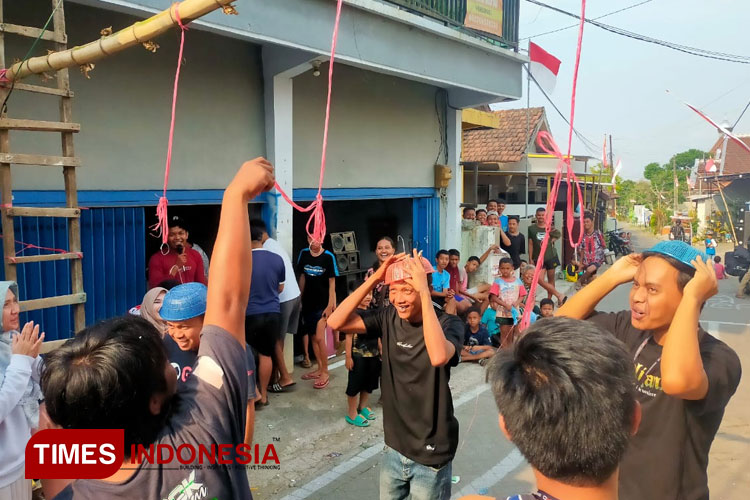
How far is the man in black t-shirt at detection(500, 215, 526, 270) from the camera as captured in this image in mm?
9508

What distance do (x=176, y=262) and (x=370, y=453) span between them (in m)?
2.39

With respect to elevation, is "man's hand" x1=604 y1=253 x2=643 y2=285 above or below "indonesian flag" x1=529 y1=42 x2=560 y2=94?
below

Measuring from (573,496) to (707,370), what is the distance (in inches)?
43.7

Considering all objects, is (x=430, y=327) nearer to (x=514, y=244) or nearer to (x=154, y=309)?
(x=154, y=309)

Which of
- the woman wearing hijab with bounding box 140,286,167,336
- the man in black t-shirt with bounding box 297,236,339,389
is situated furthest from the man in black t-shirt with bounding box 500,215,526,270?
the woman wearing hijab with bounding box 140,286,167,336

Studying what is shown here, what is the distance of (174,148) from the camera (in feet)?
17.1

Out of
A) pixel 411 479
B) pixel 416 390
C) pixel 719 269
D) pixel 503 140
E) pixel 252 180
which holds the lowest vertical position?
pixel 719 269

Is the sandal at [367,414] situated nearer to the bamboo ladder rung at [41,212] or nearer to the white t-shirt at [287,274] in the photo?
the white t-shirt at [287,274]

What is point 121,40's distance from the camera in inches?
122

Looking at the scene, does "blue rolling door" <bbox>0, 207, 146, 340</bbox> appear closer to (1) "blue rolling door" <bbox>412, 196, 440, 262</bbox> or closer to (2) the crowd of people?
(2) the crowd of people

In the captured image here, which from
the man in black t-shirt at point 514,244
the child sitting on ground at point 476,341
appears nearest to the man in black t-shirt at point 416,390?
the child sitting on ground at point 476,341

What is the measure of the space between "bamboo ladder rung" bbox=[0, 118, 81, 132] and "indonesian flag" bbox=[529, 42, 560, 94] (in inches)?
178

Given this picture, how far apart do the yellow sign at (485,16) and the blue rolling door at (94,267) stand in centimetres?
511

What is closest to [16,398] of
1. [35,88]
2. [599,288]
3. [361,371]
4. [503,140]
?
[35,88]
